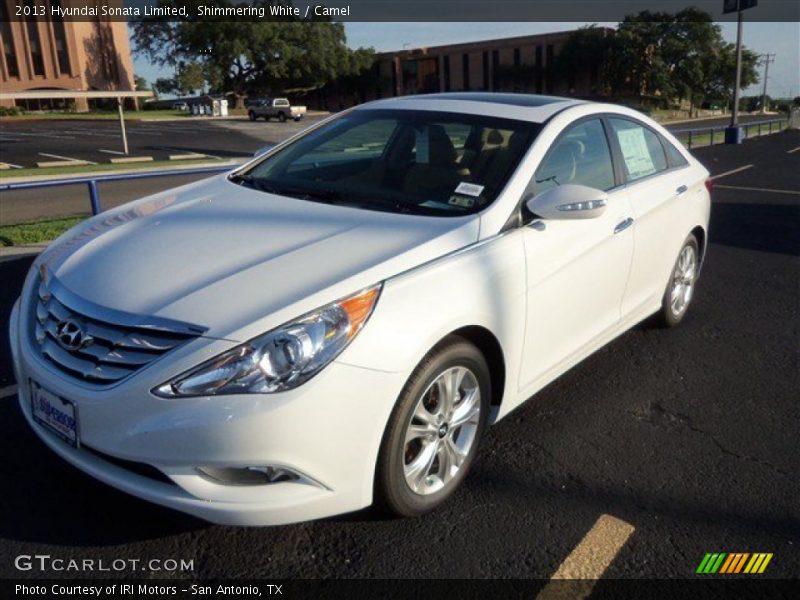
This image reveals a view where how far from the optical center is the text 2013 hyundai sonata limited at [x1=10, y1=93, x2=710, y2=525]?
92.4 inches

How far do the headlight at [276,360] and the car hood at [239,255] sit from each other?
0.06 metres

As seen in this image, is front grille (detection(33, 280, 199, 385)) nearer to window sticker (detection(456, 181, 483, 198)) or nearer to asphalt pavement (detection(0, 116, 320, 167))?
window sticker (detection(456, 181, 483, 198))

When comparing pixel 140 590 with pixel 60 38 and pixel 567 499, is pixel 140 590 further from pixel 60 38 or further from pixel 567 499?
pixel 60 38

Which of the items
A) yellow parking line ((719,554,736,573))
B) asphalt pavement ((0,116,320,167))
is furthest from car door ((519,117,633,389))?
asphalt pavement ((0,116,320,167))

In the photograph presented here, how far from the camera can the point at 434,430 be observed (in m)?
2.85

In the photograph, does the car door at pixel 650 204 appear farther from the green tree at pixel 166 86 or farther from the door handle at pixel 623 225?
the green tree at pixel 166 86

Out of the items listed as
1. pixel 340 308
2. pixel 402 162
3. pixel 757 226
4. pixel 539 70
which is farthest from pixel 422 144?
pixel 539 70

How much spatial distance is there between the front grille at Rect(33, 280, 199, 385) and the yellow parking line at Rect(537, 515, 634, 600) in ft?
5.15

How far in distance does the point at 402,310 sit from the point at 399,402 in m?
0.34

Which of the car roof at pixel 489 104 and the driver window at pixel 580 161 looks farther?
the car roof at pixel 489 104

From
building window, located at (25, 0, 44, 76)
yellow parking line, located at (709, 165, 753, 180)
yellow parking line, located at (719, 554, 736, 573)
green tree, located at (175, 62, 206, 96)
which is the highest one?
building window, located at (25, 0, 44, 76)

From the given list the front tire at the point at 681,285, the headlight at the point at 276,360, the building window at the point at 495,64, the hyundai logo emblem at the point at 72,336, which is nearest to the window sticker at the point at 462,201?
the headlight at the point at 276,360

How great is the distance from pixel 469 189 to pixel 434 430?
1213mm

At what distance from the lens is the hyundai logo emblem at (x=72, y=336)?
252 centimetres
